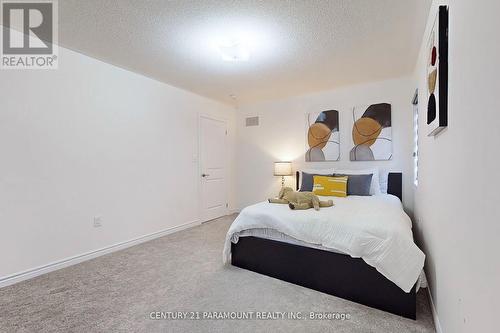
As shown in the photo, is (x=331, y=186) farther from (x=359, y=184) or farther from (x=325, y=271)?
(x=325, y=271)

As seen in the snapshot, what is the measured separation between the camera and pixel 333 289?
80.6 inches

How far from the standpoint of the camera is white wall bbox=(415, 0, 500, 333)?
809 millimetres

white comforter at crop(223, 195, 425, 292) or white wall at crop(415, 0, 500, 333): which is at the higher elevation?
white wall at crop(415, 0, 500, 333)

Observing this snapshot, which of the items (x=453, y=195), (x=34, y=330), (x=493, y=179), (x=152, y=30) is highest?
(x=152, y=30)

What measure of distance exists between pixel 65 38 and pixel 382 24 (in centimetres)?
310

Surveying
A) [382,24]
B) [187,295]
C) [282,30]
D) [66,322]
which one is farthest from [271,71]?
[66,322]

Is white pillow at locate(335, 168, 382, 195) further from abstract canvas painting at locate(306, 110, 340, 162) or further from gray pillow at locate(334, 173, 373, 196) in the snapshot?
abstract canvas painting at locate(306, 110, 340, 162)

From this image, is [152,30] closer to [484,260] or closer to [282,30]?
[282,30]

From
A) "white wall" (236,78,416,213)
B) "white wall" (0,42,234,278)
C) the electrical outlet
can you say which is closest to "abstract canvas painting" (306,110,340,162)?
"white wall" (236,78,416,213)

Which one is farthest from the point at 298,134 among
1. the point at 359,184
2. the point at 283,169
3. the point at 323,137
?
the point at 359,184

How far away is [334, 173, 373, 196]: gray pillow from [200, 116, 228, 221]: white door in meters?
2.46

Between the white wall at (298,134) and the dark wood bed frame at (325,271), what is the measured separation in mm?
2264

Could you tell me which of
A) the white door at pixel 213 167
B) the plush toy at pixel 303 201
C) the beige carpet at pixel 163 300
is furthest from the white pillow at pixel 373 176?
the white door at pixel 213 167

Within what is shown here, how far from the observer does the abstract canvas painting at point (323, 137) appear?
164 inches
